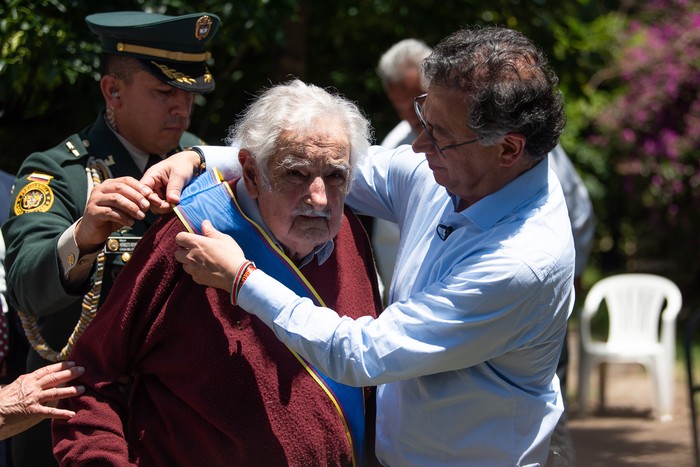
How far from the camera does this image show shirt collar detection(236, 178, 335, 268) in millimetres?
2578

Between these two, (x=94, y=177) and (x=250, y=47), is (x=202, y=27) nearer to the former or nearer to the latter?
(x=94, y=177)

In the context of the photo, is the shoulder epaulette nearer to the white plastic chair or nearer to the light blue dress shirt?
the light blue dress shirt

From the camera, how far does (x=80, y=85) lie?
4.57 meters

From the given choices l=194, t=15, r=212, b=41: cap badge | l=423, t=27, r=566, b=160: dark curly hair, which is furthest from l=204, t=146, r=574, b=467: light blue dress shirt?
l=194, t=15, r=212, b=41: cap badge

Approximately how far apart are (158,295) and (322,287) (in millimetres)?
453

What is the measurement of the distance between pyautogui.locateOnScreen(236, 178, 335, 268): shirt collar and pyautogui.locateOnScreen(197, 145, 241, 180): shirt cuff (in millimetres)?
67

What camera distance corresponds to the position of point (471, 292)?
224cm

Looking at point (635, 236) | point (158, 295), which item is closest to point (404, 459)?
point (158, 295)

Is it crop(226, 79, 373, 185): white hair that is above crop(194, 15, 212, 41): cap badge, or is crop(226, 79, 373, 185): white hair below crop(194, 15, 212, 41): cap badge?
below

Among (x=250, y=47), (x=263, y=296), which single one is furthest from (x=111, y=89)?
(x=250, y=47)

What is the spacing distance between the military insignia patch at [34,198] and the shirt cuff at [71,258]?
242mm

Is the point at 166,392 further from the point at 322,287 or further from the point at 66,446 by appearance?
the point at 322,287

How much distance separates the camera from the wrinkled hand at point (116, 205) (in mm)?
2426

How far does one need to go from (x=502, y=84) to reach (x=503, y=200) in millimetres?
283
